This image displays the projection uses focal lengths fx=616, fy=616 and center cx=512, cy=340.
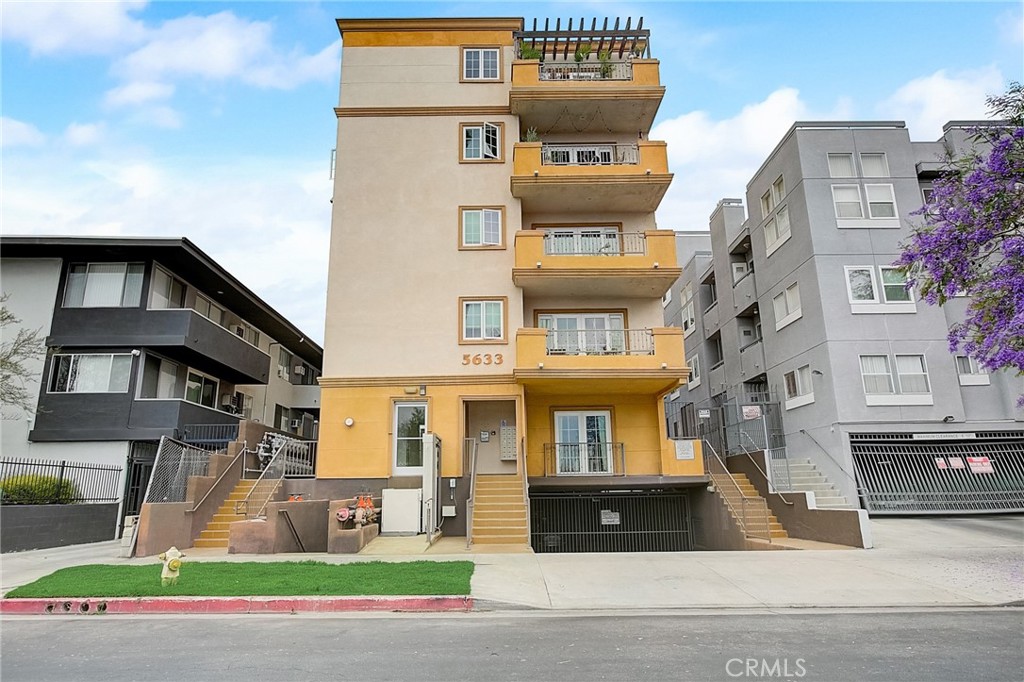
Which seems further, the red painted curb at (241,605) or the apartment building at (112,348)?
the apartment building at (112,348)

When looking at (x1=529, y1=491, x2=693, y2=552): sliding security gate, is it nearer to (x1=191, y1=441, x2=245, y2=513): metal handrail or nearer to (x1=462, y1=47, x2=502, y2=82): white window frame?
(x1=191, y1=441, x2=245, y2=513): metal handrail

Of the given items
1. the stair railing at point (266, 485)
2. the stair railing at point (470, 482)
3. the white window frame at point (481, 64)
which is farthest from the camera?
the white window frame at point (481, 64)

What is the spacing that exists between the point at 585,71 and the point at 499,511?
15.2 meters

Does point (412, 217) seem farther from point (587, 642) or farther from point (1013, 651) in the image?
point (1013, 651)

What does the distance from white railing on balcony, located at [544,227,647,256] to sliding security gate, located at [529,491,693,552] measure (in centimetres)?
765

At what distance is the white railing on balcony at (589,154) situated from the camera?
68.2 feet

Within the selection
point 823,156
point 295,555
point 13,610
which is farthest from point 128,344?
point 823,156

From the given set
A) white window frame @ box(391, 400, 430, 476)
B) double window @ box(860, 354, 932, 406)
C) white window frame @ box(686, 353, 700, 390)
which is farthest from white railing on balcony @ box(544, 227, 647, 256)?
white window frame @ box(686, 353, 700, 390)

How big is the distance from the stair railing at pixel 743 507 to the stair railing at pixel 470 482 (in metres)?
7.00

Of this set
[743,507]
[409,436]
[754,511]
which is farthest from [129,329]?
[754,511]

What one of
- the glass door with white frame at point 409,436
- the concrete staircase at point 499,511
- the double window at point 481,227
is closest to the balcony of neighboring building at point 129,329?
the glass door with white frame at point 409,436

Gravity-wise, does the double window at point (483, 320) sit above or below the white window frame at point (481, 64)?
below

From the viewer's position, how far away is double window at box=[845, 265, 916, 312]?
1902 centimetres

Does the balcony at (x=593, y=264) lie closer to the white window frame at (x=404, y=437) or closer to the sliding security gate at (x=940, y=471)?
the white window frame at (x=404, y=437)
